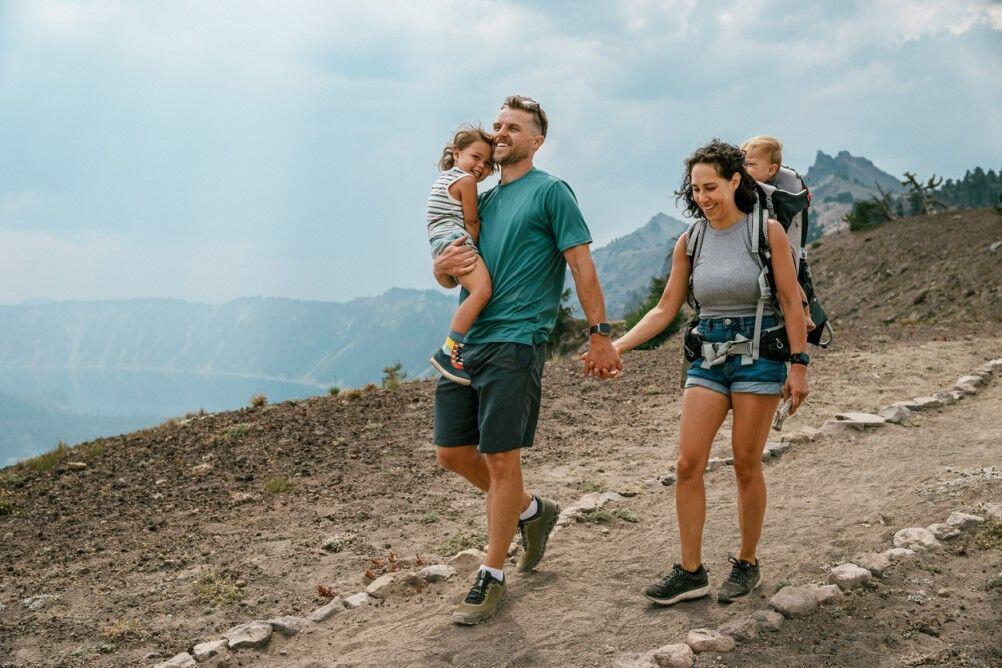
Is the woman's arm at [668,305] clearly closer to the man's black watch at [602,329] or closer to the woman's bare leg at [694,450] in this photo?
the man's black watch at [602,329]

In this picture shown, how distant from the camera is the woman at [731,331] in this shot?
177 inches

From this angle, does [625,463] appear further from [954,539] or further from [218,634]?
[218,634]

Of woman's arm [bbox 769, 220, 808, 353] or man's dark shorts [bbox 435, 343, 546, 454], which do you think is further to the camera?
man's dark shorts [bbox 435, 343, 546, 454]

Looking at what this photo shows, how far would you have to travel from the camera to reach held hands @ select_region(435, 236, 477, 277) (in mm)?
4668

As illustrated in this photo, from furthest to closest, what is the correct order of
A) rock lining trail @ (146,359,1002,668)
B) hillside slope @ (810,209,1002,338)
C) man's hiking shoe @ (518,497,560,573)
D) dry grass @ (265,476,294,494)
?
hillside slope @ (810,209,1002,338)
dry grass @ (265,476,294,494)
man's hiking shoe @ (518,497,560,573)
rock lining trail @ (146,359,1002,668)

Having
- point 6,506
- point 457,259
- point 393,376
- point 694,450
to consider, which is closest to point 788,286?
point 694,450

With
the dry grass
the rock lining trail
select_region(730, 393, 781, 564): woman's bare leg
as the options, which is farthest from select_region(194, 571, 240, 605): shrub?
select_region(730, 393, 781, 564): woman's bare leg

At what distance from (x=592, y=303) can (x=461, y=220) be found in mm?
899

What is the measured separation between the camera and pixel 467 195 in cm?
479

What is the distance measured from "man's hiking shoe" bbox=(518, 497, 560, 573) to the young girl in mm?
1257

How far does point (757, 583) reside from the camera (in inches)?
199

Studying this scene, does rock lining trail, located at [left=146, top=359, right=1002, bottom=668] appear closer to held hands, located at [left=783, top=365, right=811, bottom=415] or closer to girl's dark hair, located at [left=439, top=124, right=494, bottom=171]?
held hands, located at [left=783, top=365, right=811, bottom=415]

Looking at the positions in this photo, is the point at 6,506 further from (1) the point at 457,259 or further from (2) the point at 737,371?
(2) the point at 737,371

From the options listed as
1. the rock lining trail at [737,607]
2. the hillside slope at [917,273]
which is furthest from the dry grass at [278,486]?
the hillside slope at [917,273]
